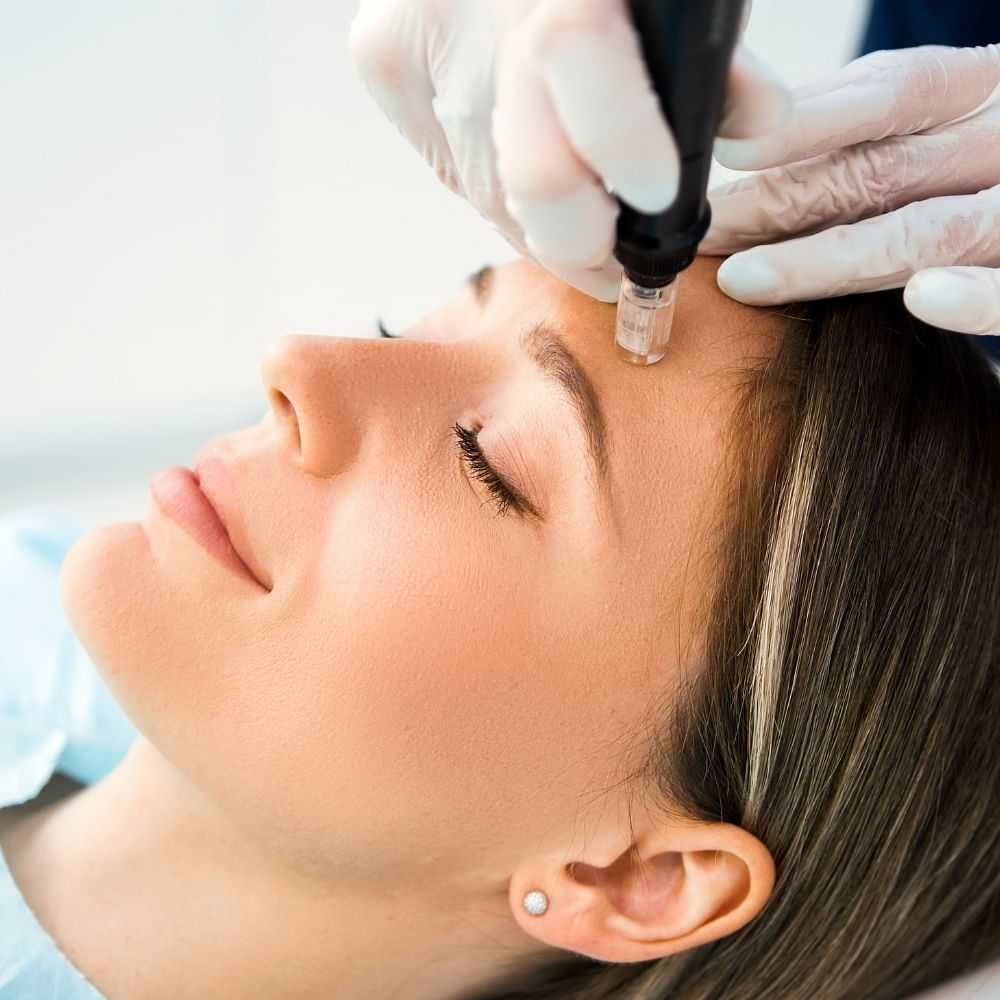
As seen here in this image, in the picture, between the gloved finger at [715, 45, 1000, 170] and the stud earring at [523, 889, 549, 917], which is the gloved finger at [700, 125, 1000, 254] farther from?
the stud earring at [523, 889, 549, 917]

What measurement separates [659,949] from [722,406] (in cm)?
49

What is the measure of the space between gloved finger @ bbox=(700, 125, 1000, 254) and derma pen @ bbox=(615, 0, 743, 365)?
0.75ft

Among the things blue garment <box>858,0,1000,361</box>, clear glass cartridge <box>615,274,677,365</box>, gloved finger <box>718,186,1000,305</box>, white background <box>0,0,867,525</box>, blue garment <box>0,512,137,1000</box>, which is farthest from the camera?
white background <box>0,0,867,525</box>

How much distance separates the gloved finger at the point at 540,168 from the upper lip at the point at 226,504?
1.17 feet

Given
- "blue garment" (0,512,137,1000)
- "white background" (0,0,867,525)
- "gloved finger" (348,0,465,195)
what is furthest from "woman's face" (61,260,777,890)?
"white background" (0,0,867,525)

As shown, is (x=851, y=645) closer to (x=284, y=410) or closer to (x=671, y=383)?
(x=671, y=383)

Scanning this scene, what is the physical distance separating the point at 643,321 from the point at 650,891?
522mm

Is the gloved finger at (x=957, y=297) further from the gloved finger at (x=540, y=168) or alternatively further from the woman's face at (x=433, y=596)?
the gloved finger at (x=540, y=168)

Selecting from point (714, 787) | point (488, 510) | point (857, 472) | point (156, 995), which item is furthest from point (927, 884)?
point (156, 995)

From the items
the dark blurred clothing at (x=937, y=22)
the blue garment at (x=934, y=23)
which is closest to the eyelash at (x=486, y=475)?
the blue garment at (x=934, y=23)

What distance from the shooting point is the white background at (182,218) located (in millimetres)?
1853

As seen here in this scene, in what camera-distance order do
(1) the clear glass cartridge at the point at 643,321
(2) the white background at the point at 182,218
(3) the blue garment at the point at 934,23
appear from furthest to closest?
(2) the white background at the point at 182,218 → (3) the blue garment at the point at 934,23 → (1) the clear glass cartridge at the point at 643,321

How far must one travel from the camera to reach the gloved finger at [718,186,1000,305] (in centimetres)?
95

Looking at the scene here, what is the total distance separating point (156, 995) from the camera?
1.09m
